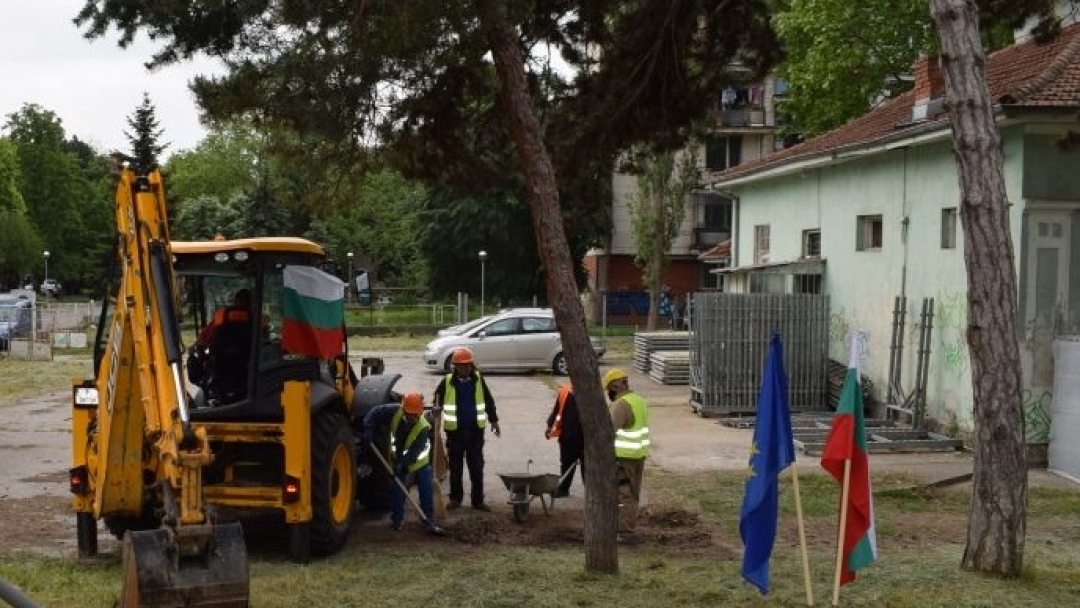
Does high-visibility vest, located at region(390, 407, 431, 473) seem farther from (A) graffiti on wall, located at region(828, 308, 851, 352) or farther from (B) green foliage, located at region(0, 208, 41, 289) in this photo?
(B) green foliage, located at region(0, 208, 41, 289)

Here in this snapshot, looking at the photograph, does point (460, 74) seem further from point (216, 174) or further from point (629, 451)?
point (216, 174)

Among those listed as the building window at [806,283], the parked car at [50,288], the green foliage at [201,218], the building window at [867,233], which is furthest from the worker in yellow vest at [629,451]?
the parked car at [50,288]

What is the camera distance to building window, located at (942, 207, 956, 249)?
19562 millimetres

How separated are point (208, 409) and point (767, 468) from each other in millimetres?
5023

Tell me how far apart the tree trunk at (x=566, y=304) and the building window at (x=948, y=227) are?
39.1 ft

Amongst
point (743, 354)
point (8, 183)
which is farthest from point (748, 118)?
point (8, 183)

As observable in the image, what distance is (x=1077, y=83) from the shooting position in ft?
57.2

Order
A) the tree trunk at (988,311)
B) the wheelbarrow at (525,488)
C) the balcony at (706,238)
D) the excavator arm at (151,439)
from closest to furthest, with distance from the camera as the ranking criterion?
the excavator arm at (151,439) → the tree trunk at (988,311) → the wheelbarrow at (525,488) → the balcony at (706,238)

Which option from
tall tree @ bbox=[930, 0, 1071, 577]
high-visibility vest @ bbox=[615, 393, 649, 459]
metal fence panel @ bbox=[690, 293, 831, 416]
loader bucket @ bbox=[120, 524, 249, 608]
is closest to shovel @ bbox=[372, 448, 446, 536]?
high-visibility vest @ bbox=[615, 393, 649, 459]

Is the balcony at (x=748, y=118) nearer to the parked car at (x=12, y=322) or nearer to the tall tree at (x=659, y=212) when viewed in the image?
the tall tree at (x=659, y=212)

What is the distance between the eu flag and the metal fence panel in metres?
14.0

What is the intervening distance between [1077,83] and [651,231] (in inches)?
1284

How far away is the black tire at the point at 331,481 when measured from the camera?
1082cm

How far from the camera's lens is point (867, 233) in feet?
76.2
